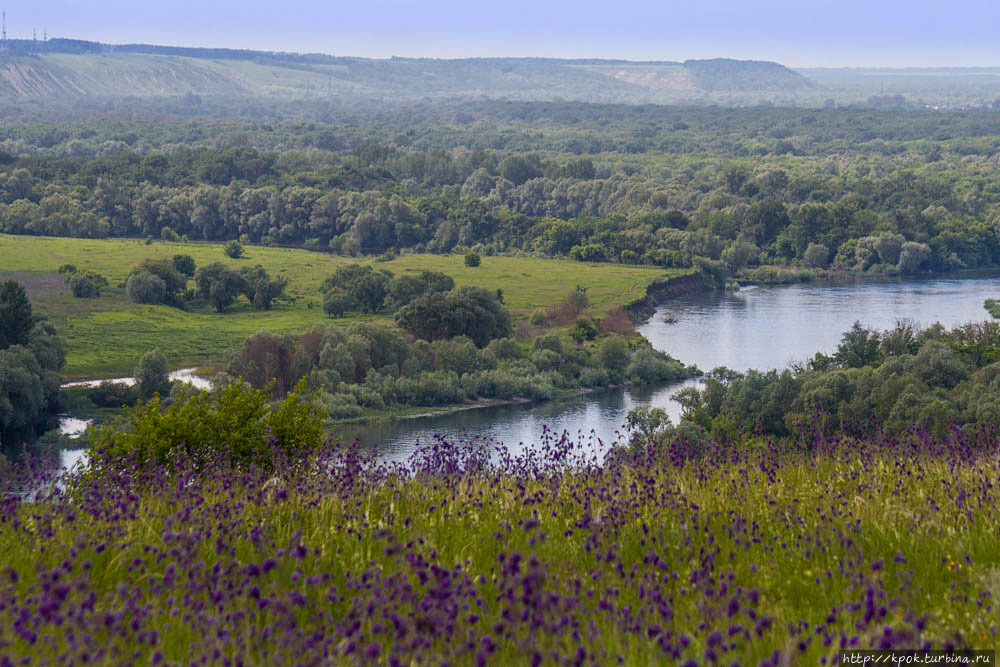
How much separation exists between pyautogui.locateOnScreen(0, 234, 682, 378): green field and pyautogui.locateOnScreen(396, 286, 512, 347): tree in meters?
5.19

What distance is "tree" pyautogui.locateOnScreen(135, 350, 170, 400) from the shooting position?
4050 cm

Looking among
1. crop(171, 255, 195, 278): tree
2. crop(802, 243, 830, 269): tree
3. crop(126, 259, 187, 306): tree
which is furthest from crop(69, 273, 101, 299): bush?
crop(802, 243, 830, 269): tree

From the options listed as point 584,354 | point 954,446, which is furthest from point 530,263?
point 954,446

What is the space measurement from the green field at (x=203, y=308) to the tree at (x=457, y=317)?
5190 millimetres

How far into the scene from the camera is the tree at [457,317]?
2005 inches

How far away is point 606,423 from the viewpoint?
38.1m

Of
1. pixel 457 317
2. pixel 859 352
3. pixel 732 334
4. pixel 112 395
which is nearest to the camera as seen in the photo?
pixel 112 395

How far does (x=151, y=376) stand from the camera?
40906 mm

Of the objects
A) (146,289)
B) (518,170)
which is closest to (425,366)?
(146,289)

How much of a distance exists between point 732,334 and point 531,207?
64.1 metres

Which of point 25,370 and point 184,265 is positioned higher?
point 25,370

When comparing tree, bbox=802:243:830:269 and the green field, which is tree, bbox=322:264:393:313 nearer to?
the green field

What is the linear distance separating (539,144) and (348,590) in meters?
186

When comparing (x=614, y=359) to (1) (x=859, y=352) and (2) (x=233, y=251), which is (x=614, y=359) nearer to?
(1) (x=859, y=352)
